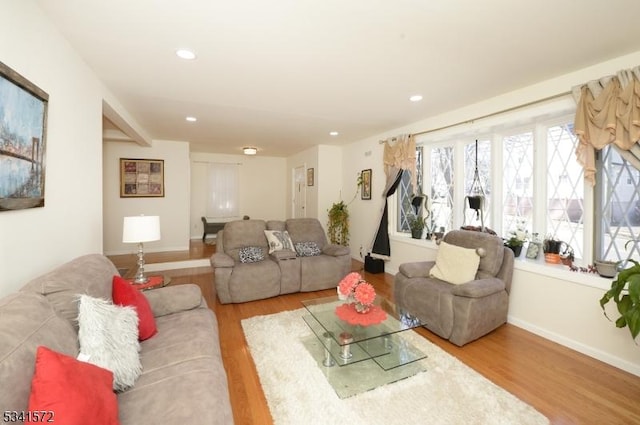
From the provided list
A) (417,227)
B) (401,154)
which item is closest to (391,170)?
(401,154)

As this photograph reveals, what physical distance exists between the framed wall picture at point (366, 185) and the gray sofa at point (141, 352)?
3.74 metres

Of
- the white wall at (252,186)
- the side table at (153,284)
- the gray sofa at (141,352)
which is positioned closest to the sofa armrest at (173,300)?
the gray sofa at (141,352)

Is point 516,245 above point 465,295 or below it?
above

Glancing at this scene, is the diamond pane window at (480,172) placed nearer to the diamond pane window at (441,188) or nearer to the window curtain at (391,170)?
the diamond pane window at (441,188)

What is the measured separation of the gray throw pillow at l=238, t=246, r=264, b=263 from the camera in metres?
3.53

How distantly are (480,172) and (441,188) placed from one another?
1.97 ft

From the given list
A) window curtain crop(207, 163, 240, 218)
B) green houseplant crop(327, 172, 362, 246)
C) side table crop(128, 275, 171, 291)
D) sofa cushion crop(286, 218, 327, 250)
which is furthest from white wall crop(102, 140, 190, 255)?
side table crop(128, 275, 171, 291)

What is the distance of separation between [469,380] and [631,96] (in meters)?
2.35

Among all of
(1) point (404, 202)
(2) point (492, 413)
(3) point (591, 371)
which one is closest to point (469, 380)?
(2) point (492, 413)

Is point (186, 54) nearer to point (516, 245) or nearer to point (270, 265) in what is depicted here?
point (270, 265)

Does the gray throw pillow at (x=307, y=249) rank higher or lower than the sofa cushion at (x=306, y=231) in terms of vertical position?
lower

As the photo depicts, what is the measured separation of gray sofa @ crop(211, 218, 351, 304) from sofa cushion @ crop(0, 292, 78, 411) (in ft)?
6.85

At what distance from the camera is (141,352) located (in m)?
1.51

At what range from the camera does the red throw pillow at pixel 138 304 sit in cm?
162
